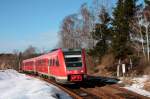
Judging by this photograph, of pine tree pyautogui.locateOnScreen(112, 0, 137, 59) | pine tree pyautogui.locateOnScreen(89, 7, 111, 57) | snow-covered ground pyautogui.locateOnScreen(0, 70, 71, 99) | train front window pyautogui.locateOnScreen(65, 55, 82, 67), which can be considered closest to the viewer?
snow-covered ground pyautogui.locateOnScreen(0, 70, 71, 99)

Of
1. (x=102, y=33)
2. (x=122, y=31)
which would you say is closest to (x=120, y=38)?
(x=122, y=31)

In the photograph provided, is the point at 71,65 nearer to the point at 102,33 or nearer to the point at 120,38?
the point at 120,38

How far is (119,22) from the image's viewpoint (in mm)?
43969

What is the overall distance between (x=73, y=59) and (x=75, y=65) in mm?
496

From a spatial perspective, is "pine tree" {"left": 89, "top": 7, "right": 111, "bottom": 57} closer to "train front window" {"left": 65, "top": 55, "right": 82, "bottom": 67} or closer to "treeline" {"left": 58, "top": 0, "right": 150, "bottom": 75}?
"treeline" {"left": 58, "top": 0, "right": 150, "bottom": 75}

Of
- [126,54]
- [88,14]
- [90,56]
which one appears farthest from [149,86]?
[88,14]

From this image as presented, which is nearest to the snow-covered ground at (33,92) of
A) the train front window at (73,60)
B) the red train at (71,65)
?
the red train at (71,65)

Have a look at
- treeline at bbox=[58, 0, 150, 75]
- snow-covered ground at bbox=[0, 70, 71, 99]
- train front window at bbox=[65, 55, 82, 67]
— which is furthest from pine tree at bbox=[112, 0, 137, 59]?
train front window at bbox=[65, 55, 82, 67]

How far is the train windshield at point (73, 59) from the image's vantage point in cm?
2680

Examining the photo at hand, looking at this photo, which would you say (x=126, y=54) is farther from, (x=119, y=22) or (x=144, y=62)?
(x=119, y=22)

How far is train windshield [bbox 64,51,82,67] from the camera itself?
26.8m

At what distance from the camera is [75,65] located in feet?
87.8

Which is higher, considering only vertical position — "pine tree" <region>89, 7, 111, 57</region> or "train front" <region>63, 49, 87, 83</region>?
"pine tree" <region>89, 7, 111, 57</region>

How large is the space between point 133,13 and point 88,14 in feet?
54.3
